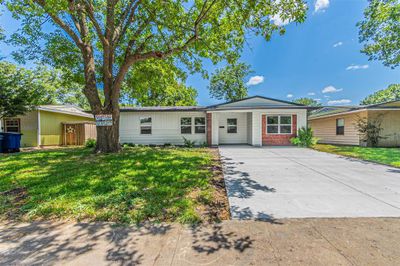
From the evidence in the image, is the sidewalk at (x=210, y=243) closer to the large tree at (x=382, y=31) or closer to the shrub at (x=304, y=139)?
the shrub at (x=304, y=139)

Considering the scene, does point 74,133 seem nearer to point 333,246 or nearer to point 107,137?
point 107,137

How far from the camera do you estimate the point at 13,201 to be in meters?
3.66

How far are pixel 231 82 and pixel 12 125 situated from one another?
25660mm

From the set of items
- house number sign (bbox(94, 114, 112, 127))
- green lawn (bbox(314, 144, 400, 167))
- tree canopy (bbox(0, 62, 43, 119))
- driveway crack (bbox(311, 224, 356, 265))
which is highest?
tree canopy (bbox(0, 62, 43, 119))

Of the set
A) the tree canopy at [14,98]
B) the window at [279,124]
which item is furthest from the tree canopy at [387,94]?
the tree canopy at [14,98]

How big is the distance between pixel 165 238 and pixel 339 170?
6086 millimetres

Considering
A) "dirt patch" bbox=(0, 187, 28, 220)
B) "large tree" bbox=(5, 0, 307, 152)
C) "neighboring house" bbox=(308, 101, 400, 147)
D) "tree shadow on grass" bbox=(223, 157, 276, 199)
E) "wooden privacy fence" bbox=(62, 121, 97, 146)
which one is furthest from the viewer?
"wooden privacy fence" bbox=(62, 121, 97, 146)

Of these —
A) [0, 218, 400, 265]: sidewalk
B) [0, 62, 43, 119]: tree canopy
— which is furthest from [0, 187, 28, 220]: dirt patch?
[0, 62, 43, 119]: tree canopy

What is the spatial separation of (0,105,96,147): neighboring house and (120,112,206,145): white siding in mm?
3623

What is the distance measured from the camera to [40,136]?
1338 cm

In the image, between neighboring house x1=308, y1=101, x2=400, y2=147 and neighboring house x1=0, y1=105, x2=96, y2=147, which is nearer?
neighboring house x1=308, y1=101, x2=400, y2=147

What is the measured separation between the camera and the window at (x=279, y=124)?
43.3ft

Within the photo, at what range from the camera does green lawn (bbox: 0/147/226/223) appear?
3100 millimetres

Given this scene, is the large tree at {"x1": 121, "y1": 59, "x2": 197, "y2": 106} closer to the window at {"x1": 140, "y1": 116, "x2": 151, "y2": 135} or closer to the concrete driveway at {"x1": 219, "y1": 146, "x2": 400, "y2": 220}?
the window at {"x1": 140, "y1": 116, "x2": 151, "y2": 135}
